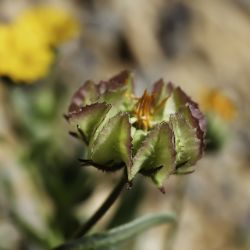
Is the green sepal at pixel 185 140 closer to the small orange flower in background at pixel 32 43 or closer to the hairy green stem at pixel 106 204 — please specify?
the hairy green stem at pixel 106 204

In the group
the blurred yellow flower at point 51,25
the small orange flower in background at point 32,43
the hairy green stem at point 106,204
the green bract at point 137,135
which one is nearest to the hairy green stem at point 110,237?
the hairy green stem at point 106,204

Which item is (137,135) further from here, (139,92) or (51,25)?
(139,92)

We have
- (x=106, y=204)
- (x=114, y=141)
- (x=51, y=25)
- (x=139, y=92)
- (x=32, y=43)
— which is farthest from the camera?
(x=139, y=92)

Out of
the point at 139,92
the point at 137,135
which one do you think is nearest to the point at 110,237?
the point at 137,135

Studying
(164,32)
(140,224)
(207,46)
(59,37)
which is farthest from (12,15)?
(140,224)

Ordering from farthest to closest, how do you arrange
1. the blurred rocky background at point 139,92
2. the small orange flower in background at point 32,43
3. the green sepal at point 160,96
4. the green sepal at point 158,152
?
1. the blurred rocky background at point 139,92
2. the small orange flower in background at point 32,43
3. the green sepal at point 160,96
4. the green sepal at point 158,152

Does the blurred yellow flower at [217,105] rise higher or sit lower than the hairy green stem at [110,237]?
higher
